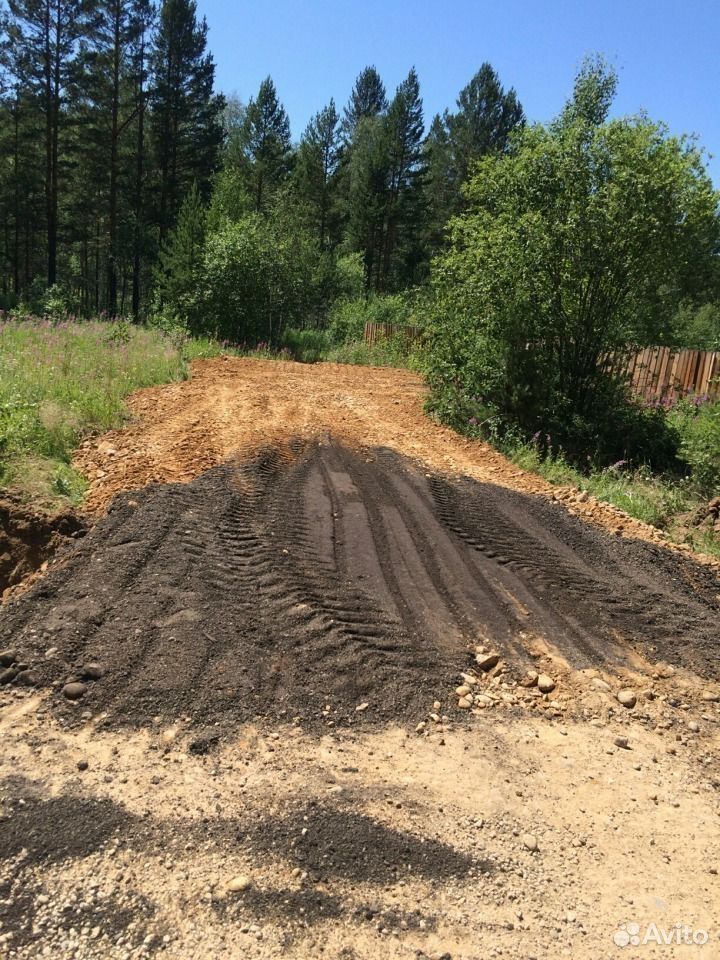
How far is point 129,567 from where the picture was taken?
4.62 metres

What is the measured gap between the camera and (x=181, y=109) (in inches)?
1257

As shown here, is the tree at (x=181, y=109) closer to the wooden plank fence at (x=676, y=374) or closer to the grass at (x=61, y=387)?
the grass at (x=61, y=387)

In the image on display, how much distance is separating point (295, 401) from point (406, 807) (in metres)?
8.00

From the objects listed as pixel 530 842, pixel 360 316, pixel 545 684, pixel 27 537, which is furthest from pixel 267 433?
pixel 360 316

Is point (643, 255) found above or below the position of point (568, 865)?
above

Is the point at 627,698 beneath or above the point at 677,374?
beneath

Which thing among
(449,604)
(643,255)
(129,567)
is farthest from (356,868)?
(643,255)

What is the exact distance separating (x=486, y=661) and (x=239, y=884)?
2.13 metres

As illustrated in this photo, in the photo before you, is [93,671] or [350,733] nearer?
[350,733]

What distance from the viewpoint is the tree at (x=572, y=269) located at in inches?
355

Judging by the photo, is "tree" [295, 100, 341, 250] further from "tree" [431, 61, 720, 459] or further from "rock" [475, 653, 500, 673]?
"rock" [475, 653, 500, 673]

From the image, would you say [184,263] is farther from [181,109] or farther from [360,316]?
[181,109]

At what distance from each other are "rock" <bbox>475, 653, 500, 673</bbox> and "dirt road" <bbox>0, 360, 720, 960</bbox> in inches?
0.6

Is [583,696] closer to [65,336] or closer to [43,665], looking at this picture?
[43,665]
